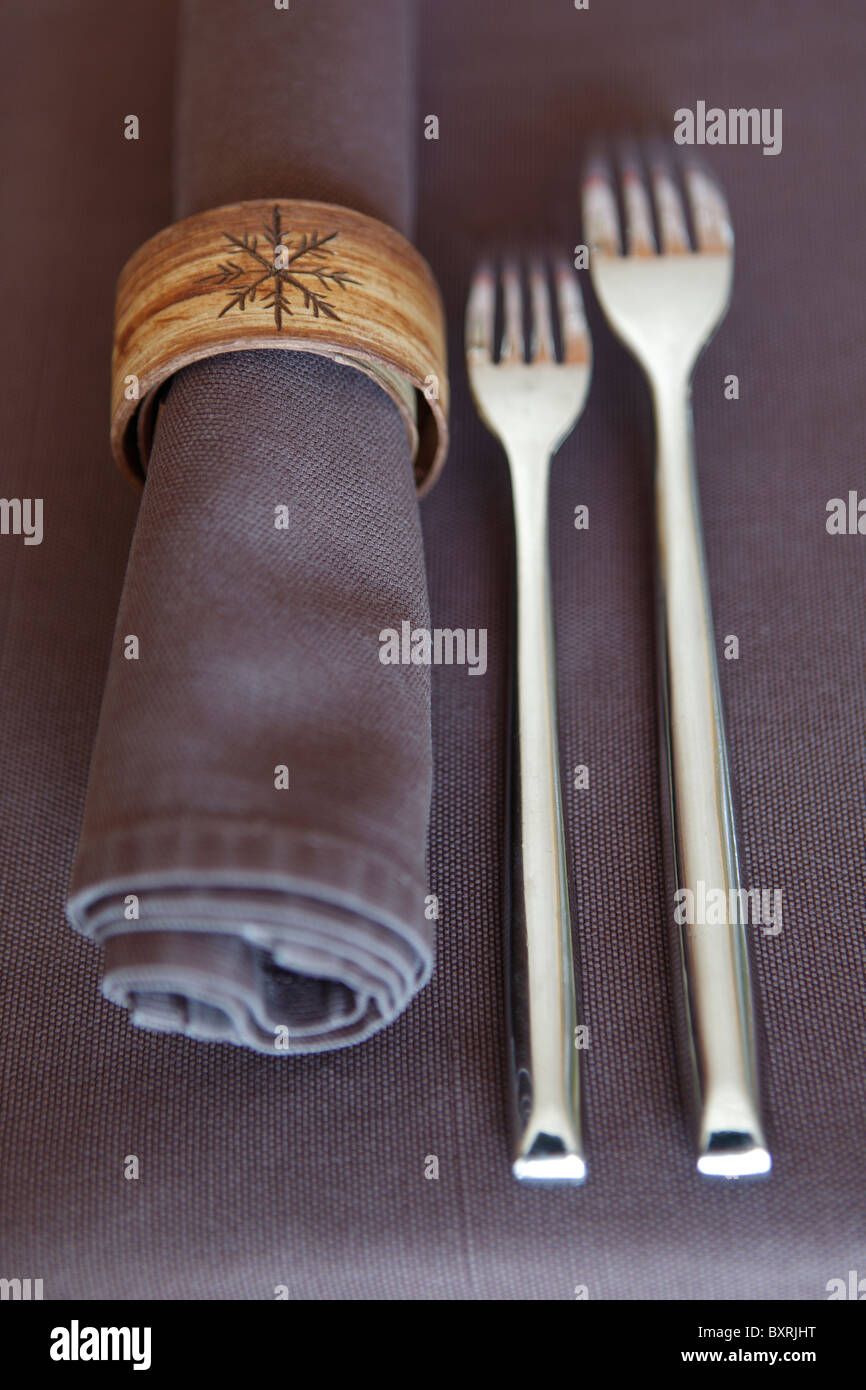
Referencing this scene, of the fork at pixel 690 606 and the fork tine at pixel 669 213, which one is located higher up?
the fork tine at pixel 669 213

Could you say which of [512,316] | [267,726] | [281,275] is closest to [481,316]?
[512,316]

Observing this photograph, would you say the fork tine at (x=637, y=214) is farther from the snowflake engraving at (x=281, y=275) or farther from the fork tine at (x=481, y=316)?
the snowflake engraving at (x=281, y=275)

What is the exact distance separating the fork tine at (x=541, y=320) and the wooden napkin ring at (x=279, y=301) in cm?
7

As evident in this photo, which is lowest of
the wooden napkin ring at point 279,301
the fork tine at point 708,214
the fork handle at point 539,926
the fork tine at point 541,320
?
the fork handle at point 539,926

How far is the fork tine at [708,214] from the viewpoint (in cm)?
45

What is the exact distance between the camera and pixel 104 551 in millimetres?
415

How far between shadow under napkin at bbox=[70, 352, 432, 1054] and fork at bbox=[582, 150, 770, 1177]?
88mm

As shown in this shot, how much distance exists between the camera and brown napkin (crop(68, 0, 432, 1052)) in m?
0.27

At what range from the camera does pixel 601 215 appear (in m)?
0.46

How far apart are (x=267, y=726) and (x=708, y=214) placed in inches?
12.2

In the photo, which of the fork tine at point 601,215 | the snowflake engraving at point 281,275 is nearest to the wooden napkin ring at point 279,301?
the snowflake engraving at point 281,275

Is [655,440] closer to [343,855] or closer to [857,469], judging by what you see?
[857,469]

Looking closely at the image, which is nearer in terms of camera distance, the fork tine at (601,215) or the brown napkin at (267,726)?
the brown napkin at (267,726)
